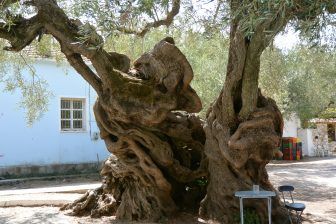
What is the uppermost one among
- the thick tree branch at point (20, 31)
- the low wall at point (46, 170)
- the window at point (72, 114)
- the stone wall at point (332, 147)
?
the thick tree branch at point (20, 31)

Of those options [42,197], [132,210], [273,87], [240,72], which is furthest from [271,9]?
[273,87]

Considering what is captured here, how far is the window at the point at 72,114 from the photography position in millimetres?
19844

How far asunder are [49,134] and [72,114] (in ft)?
4.63

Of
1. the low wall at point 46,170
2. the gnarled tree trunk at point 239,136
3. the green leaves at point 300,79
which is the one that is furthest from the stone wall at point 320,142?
the gnarled tree trunk at point 239,136

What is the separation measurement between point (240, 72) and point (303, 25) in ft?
9.61

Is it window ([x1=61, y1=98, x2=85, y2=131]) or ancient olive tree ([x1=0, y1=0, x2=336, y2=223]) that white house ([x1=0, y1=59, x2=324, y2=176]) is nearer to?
window ([x1=61, y1=98, x2=85, y2=131])

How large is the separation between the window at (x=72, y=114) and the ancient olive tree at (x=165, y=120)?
Answer: 1036 cm

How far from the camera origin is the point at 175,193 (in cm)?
1008

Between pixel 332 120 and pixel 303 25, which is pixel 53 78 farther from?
pixel 332 120

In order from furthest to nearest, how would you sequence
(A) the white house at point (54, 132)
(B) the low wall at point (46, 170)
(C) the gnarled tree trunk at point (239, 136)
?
1. (A) the white house at point (54, 132)
2. (B) the low wall at point (46, 170)
3. (C) the gnarled tree trunk at point (239, 136)

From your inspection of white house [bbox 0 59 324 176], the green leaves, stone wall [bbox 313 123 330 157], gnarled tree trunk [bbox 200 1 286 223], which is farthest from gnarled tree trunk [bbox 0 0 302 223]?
stone wall [bbox 313 123 330 157]

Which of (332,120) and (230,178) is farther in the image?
(332,120)

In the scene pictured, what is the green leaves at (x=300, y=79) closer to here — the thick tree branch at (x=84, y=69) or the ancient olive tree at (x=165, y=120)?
the ancient olive tree at (x=165, y=120)

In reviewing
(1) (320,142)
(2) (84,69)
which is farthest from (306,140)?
(2) (84,69)
